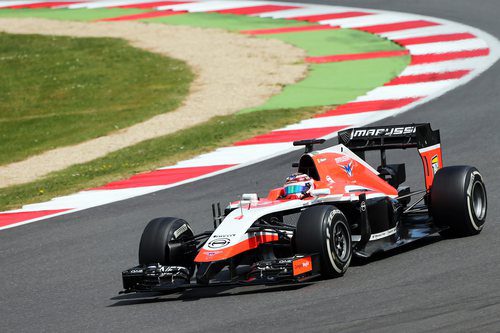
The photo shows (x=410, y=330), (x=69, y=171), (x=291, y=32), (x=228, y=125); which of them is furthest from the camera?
(x=291, y=32)

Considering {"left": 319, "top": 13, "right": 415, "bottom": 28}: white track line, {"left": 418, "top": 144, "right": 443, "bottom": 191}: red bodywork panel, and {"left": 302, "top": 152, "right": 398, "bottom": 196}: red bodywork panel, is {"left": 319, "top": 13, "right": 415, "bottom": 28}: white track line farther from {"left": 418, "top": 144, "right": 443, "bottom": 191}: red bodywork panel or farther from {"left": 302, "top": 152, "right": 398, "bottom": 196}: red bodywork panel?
{"left": 302, "top": 152, "right": 398, "bottom": 196}: red bodywork panel

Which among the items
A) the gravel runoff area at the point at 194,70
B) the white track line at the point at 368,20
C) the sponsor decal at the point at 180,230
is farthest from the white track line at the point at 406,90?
the sponsor decal at the point at 180,230

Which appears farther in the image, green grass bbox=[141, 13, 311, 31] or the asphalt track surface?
green grass bbox=[141, 13, 311, 31]

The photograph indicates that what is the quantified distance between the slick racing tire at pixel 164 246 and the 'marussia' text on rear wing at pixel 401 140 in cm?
214

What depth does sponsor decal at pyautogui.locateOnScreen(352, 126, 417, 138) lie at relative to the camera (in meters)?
10.9

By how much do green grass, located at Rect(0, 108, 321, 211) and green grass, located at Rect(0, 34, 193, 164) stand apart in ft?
6.07

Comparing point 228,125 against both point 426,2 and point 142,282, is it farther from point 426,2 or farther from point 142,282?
point 426,2

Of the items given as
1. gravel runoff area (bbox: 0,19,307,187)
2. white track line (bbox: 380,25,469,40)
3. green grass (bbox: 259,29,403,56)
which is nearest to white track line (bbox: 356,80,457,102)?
gravel runoff area (bbox: 0,19,307,187)

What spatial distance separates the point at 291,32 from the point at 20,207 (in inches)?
473

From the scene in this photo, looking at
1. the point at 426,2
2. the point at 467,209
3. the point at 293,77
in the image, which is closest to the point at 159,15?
the point at 426,2

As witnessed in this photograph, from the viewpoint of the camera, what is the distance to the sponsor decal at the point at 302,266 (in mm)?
8742

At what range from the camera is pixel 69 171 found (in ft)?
52.6

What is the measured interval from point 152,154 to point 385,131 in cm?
584

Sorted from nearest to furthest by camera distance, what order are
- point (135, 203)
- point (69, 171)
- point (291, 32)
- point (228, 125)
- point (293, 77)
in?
point (135, 203) < point (69, 171) < point (228, 125) < point (293, 77) < point (291, 32)
